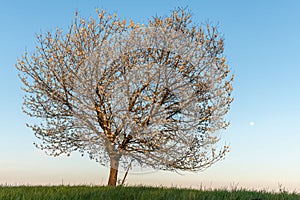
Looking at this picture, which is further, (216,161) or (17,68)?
(17,68)

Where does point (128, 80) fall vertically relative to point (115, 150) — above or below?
above

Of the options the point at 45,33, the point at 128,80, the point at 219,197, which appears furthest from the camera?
the point at 45,33

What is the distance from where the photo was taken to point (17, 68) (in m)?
15.9

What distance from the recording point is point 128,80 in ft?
43.2

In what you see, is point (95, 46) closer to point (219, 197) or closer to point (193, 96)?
point (193, 96)

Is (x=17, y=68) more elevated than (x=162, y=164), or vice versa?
(x=17, y=68)

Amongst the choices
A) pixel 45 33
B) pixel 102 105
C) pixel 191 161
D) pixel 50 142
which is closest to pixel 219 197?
pixel 191 161

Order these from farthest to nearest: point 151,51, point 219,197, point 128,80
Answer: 1. point 151,51
2. point 128,80
3. point 219,197

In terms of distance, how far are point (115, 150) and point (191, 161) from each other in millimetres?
3097

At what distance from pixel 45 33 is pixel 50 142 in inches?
196

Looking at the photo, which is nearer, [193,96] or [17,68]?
[193,96]

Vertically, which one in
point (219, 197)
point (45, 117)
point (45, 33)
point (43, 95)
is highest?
point (45, 33)

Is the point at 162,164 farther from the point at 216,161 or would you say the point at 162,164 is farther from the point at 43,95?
the point at 43,95

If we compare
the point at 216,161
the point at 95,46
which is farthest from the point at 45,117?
the point at 216,161
